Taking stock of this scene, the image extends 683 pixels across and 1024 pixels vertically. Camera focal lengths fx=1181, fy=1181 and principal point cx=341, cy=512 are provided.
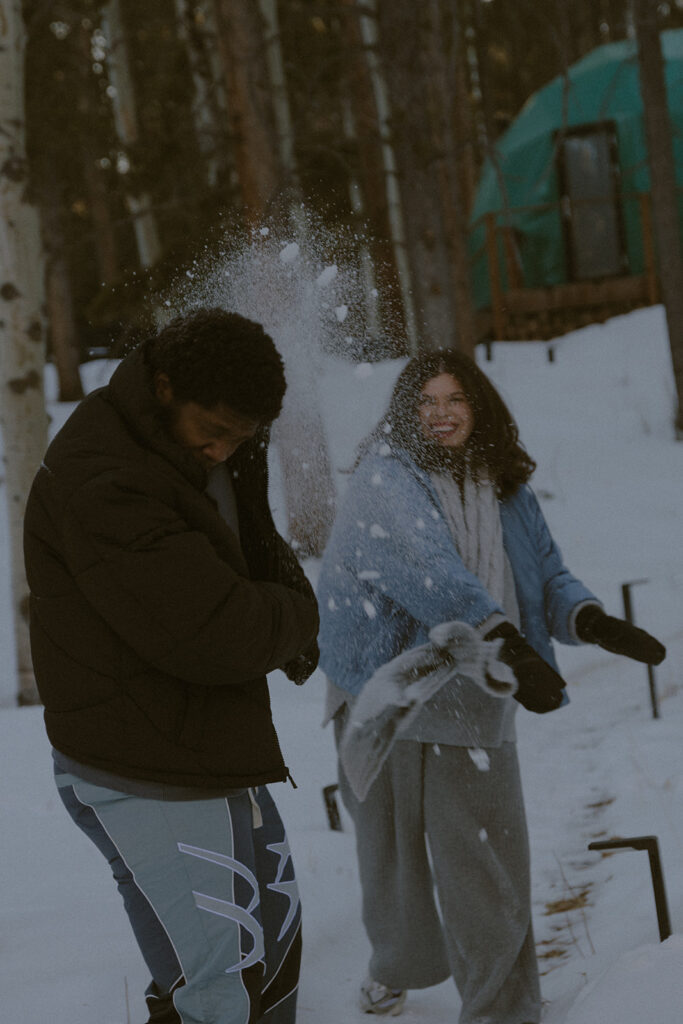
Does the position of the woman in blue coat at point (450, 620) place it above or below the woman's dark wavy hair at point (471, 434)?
below

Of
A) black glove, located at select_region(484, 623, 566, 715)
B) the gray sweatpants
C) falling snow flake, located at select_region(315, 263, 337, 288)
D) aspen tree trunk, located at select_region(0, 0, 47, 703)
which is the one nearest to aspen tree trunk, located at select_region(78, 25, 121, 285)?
aspen tree trunk, located at select_region(0, 0, 47, 703)

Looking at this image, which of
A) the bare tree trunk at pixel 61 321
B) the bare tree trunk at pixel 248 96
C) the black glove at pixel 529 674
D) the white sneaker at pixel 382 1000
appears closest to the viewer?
the black glove at pixel 529 674

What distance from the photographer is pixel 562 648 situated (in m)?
6.39

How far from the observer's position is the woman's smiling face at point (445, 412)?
2.64 metres

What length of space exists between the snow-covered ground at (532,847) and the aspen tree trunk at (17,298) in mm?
1337

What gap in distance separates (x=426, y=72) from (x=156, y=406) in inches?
308

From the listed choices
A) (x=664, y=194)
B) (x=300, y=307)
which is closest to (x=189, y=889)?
(x=300, y=307)

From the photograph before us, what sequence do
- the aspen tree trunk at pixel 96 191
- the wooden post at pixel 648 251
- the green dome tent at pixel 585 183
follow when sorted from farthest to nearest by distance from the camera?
the aspen tree trunk at pixel 96 191 → the green dome tent at pixel 585 183 → the wooden post at pixel 648 251

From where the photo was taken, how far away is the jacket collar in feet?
6.31

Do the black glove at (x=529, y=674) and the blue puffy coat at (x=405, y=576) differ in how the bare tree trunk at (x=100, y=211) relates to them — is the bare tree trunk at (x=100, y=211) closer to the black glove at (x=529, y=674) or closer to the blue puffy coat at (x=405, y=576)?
the blue puffy coat at (x=405, y=576)

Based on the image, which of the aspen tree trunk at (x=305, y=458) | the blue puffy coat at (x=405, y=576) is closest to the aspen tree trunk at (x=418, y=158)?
the aspen tree trunk at (x=305, y=458)

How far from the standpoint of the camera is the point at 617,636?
278 cm

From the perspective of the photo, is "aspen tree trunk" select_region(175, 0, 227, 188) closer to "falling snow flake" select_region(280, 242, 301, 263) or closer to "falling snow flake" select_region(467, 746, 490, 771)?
"falling snow flake" select_region(280, 242, 301, 263)

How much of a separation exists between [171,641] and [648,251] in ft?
42.2
